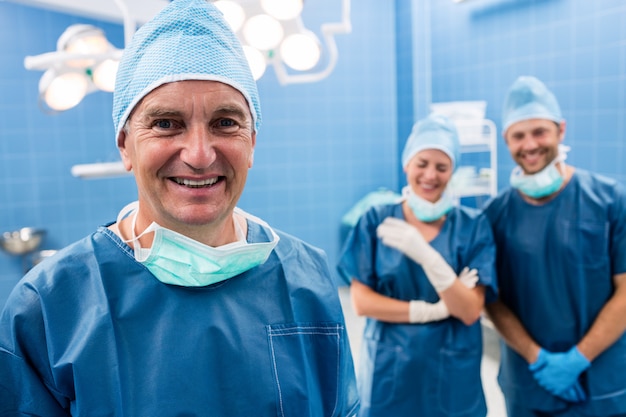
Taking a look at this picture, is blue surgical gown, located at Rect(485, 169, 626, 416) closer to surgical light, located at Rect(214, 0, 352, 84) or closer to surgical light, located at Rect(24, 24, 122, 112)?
surgical light, located at Rect(214, 0, 352, 84)

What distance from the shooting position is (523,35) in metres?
3.31

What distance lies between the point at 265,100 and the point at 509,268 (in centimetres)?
283

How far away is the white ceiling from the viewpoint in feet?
5.38

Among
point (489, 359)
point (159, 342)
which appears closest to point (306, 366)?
point (159, 342)

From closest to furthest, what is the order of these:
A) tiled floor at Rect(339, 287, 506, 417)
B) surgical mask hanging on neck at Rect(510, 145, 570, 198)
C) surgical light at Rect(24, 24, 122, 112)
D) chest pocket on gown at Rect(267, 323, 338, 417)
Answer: chest pocket on gown at Rect(267, 323, 338, 417) < surgical light at Rect(24, 24, 122, 112) < surgical mask hanging on neck at Rect(510, 145, 570, 198) < tiled floor at Rect(339, 287, 506, 417)

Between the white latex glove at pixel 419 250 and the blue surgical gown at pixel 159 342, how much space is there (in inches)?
26.1

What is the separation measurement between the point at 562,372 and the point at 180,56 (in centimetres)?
143

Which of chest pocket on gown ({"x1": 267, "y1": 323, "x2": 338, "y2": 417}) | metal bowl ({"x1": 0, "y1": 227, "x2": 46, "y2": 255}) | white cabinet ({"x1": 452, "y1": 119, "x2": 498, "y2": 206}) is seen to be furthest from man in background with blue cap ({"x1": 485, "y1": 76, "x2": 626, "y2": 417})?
metal bowl ({"x1": 0, "y1": 227, "x2": 46, "y2": 255})

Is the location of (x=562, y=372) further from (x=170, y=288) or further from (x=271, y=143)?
(x=271, y=143)

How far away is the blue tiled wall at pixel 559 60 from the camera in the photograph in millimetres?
2721

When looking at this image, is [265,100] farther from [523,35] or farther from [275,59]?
[275,59]

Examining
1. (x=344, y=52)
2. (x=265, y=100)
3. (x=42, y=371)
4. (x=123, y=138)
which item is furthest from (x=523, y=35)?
(x=42, y=371)

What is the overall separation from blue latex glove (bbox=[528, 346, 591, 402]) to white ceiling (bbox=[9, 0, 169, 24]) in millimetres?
1515

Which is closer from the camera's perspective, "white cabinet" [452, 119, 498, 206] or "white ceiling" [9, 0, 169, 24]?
"white ceiling" [9, 0, 169, 24]
